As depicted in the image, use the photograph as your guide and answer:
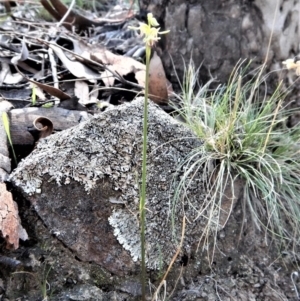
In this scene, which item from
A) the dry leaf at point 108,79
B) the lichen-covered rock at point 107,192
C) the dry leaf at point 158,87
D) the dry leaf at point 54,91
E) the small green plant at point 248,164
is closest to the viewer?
the lichen-covered rock at point 107,192

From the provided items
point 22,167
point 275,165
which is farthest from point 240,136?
point 22,167

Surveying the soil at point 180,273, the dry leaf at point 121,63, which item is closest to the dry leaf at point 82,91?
the dry leaf at point 121,63

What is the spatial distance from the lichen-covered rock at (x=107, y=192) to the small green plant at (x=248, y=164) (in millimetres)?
72

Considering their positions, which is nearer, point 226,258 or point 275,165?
point 226,258

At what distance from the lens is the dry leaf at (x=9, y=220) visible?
1.45 meters

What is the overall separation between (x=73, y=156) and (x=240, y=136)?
0.65m

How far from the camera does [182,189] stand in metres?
1.71

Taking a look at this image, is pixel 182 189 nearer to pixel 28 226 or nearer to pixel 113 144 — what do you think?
pixel 113 144

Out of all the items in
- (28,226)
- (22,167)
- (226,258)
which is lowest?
(226,258)

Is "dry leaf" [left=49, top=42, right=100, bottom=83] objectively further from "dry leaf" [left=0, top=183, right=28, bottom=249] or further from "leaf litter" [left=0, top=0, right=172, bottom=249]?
"dry leaf" [left=0, top=183, right=28, bottom=249]

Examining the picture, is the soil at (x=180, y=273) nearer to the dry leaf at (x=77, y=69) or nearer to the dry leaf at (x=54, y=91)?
the dry leaf at (x=54, y=91)

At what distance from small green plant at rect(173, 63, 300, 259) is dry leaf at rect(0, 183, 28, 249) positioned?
49cm

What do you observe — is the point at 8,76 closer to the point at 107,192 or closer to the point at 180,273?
the point at 107,192

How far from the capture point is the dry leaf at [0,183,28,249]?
1.45 metres
